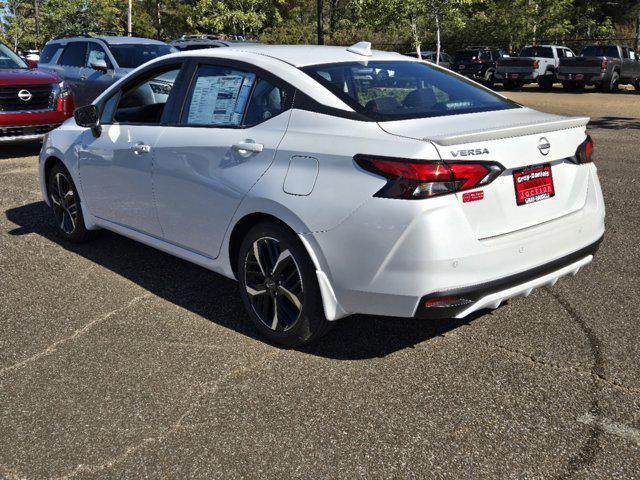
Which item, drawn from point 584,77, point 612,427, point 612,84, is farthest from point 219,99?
point 612,84

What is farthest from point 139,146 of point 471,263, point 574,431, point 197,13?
point 197,13

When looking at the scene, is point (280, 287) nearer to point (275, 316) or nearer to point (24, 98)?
point (275, 316)

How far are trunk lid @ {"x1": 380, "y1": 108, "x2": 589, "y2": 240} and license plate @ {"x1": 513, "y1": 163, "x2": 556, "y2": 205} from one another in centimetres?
2

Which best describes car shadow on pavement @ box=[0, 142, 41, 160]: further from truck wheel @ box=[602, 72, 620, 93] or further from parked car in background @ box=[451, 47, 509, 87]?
parked car in background @ box=[451, 47, 509, 87]

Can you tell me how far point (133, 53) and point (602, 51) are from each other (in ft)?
60.3

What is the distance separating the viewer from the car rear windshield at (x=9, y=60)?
37.3ft

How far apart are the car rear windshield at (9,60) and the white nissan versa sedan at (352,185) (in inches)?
307

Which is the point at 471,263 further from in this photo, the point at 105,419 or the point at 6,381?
the point at 6,381

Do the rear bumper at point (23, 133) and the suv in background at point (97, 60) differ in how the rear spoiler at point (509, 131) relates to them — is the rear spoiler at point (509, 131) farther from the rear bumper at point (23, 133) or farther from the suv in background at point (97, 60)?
the suv in background at point (97, 60)

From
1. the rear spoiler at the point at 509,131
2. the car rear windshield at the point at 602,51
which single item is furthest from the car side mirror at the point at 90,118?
the car rear windshield at the point at 602,51

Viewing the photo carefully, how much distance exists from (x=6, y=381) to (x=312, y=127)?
211 cm

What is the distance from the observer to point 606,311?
434 cm

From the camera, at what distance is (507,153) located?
10.8 feet

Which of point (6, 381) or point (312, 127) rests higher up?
point (312, 127)
